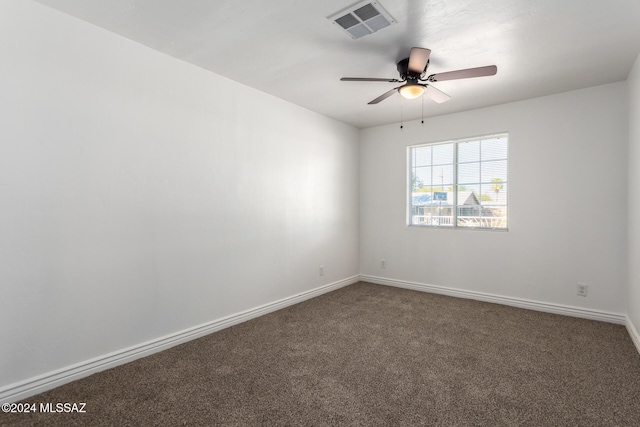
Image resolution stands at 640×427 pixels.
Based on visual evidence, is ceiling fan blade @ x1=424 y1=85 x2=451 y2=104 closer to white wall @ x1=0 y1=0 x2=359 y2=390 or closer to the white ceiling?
the white ceiling

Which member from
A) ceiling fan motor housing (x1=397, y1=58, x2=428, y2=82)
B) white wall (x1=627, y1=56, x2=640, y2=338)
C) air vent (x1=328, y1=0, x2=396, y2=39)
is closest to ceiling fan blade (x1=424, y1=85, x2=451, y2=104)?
ceiling fan motor housing (x1=397, y1=58, x2=428, y2=82)

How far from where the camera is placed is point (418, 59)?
7.80 ft

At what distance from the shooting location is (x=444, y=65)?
290cm

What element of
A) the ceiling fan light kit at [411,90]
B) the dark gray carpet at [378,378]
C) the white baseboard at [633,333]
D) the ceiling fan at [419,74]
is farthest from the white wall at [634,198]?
the ceiling fan light kit at [411,90]

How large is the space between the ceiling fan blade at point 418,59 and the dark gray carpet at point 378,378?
2.36 metres

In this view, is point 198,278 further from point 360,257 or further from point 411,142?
point 411,142

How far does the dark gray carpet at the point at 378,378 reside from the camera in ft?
6.03

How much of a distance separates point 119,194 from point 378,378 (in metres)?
2.42

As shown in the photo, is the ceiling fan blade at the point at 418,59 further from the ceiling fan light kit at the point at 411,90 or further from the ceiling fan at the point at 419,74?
the ceiling fan light kit at the point at 411,90

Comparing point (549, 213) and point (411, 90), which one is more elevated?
point (411, 90)

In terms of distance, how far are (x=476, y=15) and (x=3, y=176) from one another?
3.27m

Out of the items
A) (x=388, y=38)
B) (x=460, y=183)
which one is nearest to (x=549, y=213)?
(x=460, y=183)

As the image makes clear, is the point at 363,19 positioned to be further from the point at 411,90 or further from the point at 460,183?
the point at 460,183

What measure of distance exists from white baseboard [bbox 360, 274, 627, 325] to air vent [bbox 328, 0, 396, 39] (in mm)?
3516
